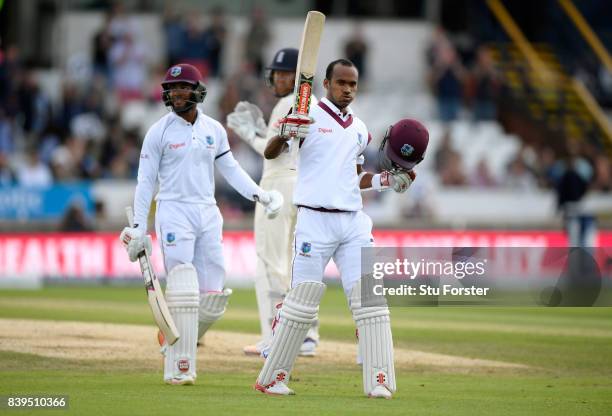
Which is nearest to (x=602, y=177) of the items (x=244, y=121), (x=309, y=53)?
(x=244, y=121)

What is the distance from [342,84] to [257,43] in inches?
706

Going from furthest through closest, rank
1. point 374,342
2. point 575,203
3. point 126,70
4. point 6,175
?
point 126,70 → point 575,203 → point 6,175 → point 374,342

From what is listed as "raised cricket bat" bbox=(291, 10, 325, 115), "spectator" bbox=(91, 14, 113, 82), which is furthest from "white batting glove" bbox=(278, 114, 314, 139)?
"spectator" bbox=(91, 14, 113, 82)

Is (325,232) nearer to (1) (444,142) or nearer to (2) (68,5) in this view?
(1) (444,142)

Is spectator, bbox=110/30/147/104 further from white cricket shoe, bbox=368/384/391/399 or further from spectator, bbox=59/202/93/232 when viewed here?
white cricket shoe, bbox=368/384/391/399

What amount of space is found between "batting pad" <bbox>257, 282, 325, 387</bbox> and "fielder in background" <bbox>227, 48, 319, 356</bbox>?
112 inches

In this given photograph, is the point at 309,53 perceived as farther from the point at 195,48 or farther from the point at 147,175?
the point at 195,48

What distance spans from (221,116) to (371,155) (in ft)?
9.73

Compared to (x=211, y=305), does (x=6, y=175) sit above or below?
above

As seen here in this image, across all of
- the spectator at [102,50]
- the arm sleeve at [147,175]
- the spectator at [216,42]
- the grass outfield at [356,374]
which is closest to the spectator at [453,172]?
the spectator at [216,42]

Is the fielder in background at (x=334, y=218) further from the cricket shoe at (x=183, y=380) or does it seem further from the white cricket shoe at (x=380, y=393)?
the cricket shoe at (x=183, y=380)

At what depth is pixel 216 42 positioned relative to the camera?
26766 mm

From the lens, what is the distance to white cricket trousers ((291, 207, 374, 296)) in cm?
946

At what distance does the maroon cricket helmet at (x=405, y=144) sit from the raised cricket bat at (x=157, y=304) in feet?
6.78
